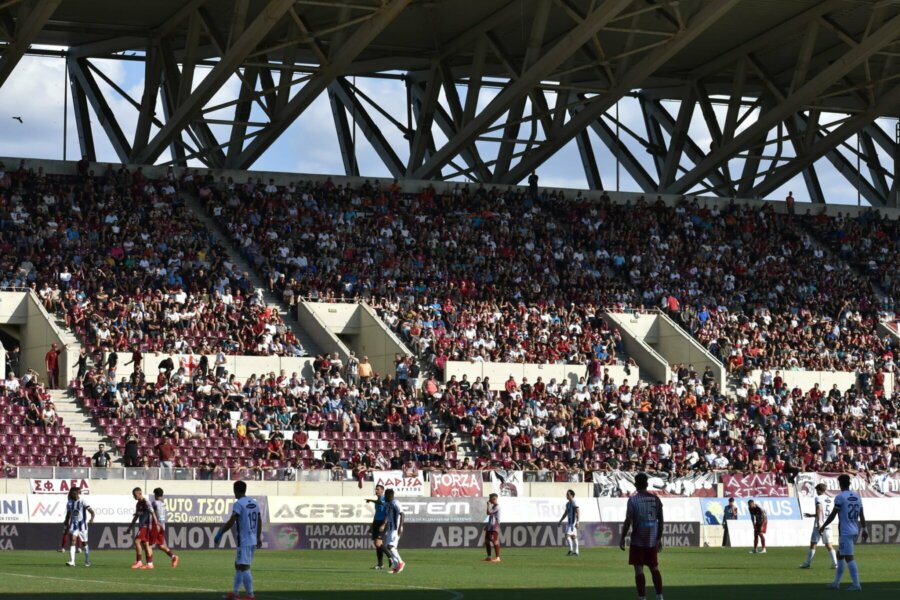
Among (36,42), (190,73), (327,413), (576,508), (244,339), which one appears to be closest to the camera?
(576,508)

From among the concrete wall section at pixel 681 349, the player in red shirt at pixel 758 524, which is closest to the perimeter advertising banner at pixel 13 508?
the player in red shirt at pixel 758 524

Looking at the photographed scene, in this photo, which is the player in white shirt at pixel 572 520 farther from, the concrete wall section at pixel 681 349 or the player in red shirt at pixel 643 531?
the concrete wall section at pixel 681 349

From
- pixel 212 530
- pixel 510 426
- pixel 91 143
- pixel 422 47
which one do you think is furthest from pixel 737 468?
pixel 91 143

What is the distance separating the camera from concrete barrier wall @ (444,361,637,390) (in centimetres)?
4928

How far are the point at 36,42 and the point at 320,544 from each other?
2854 centimetres

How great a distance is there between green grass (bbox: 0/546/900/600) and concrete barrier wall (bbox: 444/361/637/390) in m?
12.4

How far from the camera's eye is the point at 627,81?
5594 centimetres

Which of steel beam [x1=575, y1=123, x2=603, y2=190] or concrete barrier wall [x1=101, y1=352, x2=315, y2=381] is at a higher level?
steel beam [x1=575, y1=123, x2=603, y2=190]

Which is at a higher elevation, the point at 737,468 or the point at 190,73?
the point at 190,73

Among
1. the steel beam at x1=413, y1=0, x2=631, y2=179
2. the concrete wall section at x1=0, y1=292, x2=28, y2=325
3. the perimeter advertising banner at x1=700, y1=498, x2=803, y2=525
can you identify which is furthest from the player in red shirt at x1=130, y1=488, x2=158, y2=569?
the steel beam at x1=413, y1=0, x2=631, y2=179

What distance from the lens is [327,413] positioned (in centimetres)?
4484

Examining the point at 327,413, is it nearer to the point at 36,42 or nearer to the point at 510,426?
the point at 510,426

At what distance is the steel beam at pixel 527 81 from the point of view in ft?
164

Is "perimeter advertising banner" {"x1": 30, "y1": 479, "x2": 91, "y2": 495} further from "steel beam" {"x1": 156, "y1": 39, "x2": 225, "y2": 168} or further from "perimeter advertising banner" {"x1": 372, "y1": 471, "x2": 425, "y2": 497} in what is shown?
"steel beam" {"x1": 156, "y1": 39, "x2": 225, "y2": 168}
